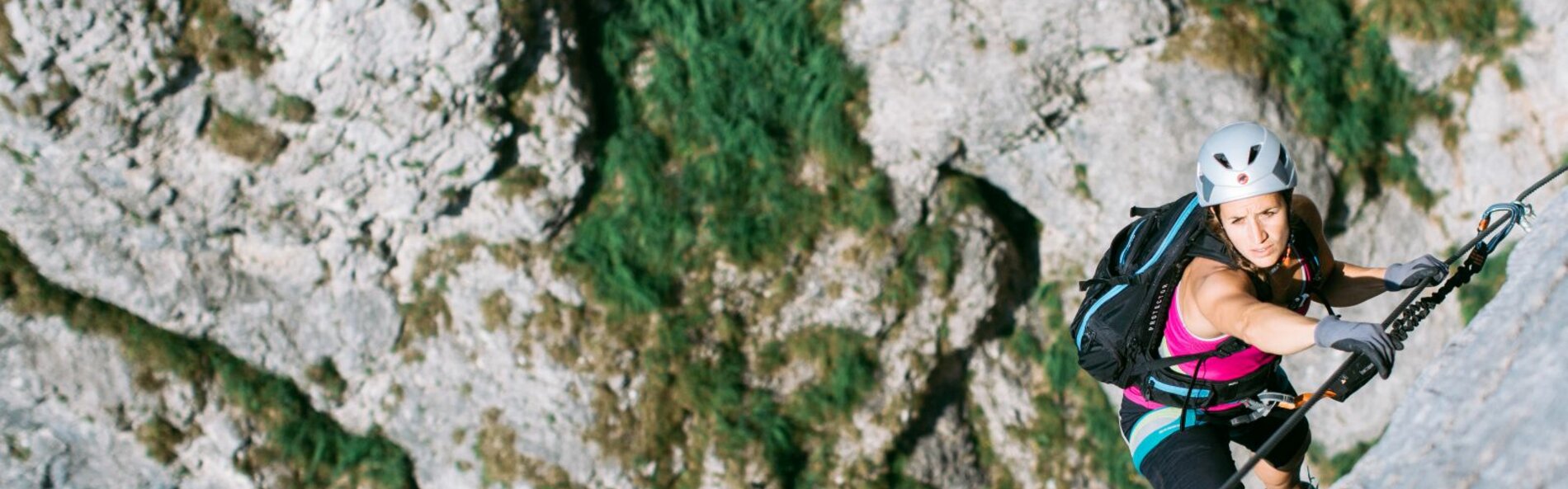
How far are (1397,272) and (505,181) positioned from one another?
779cm

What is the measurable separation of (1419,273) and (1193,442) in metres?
1.39

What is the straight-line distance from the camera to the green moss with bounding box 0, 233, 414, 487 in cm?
1101

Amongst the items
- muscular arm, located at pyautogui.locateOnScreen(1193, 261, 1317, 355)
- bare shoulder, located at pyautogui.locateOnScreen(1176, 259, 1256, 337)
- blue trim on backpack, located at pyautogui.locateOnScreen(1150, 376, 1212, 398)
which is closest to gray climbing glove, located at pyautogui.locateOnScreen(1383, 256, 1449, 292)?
blue trim on backpack, located at pyautogui.locateOnScreen(1150, 376, 1212, 398)

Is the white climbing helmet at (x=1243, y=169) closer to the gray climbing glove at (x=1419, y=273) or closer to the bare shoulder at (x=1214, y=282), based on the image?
the bare shoulder at (x=1214, y=282)

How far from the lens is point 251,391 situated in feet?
37.8

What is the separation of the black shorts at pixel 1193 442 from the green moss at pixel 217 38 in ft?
26.2

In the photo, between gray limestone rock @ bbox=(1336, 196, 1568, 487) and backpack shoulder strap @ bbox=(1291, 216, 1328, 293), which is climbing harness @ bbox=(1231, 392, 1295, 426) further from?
gray limestone rock @ bbox=(1336, 196, 1568, 487)

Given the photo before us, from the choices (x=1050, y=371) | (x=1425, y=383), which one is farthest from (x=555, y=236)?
(x=1425, y=383)

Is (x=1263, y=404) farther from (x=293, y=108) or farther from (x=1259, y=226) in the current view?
(x=293, y=108)

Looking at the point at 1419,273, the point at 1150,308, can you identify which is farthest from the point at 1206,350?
the point at 1419,273

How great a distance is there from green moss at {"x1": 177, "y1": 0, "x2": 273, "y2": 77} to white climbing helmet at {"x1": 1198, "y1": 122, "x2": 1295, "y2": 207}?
826 cm

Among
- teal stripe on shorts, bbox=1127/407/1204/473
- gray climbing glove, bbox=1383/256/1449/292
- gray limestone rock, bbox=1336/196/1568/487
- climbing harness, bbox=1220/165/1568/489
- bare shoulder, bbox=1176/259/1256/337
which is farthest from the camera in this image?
teal stripe on shorts, bbox=1127/407/1204/473

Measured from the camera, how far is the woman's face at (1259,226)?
5230mm

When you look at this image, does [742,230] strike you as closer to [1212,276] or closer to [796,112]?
[796,112]
